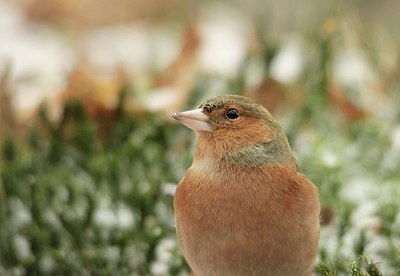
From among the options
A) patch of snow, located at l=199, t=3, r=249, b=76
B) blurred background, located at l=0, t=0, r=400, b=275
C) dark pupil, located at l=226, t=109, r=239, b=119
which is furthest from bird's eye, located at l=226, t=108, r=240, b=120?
patch of snow, located at l=199, t=3, r=249, b=76

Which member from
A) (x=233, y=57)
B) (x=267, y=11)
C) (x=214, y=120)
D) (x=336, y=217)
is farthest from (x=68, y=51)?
(x=214, y=120)

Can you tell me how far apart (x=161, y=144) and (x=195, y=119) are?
43.3 inches

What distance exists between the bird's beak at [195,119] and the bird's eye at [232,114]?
5 cm

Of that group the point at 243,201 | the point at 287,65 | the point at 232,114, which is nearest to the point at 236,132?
the point at 232,114

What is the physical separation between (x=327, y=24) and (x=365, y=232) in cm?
118

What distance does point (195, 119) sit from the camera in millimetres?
1933

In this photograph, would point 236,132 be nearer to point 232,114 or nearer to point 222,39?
point 232,114

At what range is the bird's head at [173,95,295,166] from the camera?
190 centimetres

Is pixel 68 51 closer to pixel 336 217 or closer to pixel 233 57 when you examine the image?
pixel 233 57

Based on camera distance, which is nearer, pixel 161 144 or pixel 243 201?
pixel 243 201

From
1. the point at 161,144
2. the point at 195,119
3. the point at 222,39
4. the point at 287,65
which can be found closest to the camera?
the point at 195,119

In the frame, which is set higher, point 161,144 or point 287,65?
point 287,65

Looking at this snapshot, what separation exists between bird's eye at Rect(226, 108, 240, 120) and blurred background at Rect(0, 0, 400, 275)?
425 mm

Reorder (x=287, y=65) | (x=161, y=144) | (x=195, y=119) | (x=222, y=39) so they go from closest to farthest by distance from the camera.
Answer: (x=195, y=119) → (x=161, y=144) → (x=287, y=65) → (x=222, y=39)
